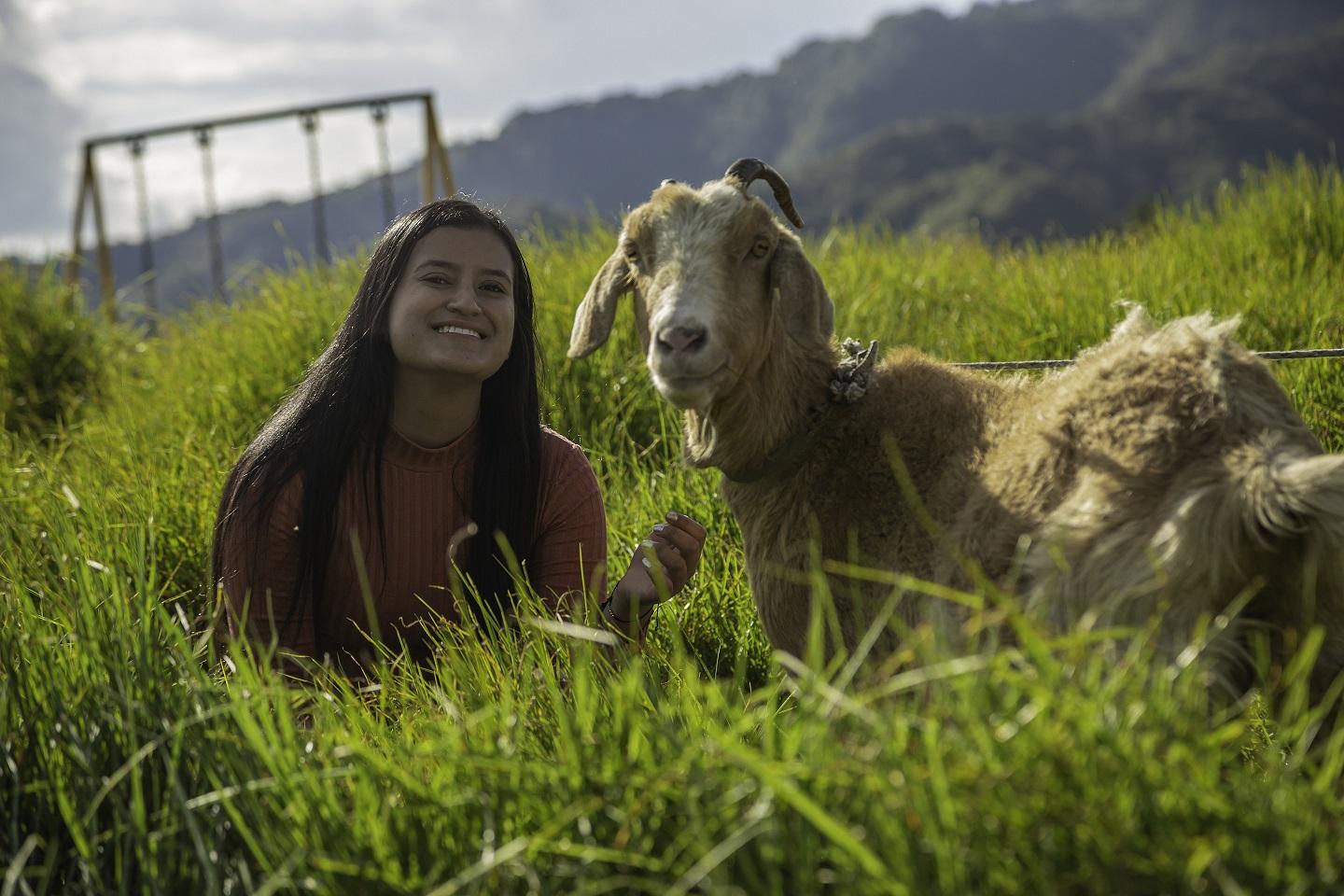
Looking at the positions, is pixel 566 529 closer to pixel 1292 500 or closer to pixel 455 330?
pixel 455 330

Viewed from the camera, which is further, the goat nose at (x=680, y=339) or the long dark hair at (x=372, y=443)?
the long dark hair at (x=372, y=443)

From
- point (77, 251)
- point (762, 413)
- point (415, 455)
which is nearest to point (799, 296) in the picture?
point (762, 413)

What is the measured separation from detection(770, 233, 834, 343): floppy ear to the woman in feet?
2.68

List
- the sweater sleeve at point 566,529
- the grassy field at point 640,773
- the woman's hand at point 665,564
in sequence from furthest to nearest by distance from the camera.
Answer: the sweater sleeve at point 566,529
the woman's hand at point 665,564
the grassy field at point 640,773

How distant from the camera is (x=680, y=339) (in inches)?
113

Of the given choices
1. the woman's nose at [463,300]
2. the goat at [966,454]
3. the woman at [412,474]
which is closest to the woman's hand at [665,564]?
the woman at [412,474]

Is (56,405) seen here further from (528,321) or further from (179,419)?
(528,321)

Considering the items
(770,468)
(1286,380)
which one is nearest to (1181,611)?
(770,468)

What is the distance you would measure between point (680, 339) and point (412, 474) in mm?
1346

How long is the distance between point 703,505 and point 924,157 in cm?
18464

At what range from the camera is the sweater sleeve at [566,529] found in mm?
3824

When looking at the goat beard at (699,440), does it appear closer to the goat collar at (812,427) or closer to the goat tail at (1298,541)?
the goat collar at (812,427)

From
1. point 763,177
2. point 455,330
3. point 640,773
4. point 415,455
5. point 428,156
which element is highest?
point 428,156

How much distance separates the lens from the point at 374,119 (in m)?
10.3
